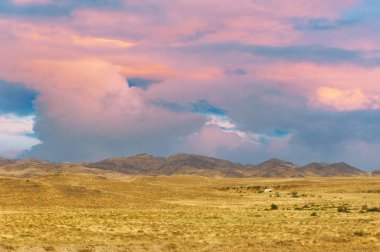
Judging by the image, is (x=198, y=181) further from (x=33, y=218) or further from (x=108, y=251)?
(x=108, y=251)

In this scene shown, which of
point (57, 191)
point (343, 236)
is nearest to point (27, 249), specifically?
point (343, 236)

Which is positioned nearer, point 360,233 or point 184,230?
point 360,233

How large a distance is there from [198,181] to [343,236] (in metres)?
146

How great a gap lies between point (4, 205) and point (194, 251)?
42.5m

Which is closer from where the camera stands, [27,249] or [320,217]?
[27,249]

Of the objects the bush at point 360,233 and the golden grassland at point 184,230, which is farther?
the bush at point 360,233

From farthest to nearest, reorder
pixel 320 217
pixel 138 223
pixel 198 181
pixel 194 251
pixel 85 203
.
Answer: pixel 198 181 → pixel 85 203 → pixel 320 217 → pixel 138 223 → pixel 194 251

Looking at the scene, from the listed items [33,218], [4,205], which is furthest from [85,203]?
[33,218]

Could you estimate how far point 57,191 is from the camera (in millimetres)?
82375

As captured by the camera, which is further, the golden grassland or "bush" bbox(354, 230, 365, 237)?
"bush" bbox(354, 230, 365, 237)

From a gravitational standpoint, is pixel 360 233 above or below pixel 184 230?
above

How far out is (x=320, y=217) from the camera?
54781 millimetres

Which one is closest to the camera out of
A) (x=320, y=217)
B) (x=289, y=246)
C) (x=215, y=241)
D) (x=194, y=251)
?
(x=194, y=251)

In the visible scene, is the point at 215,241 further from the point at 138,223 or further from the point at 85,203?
the point at 85,203
